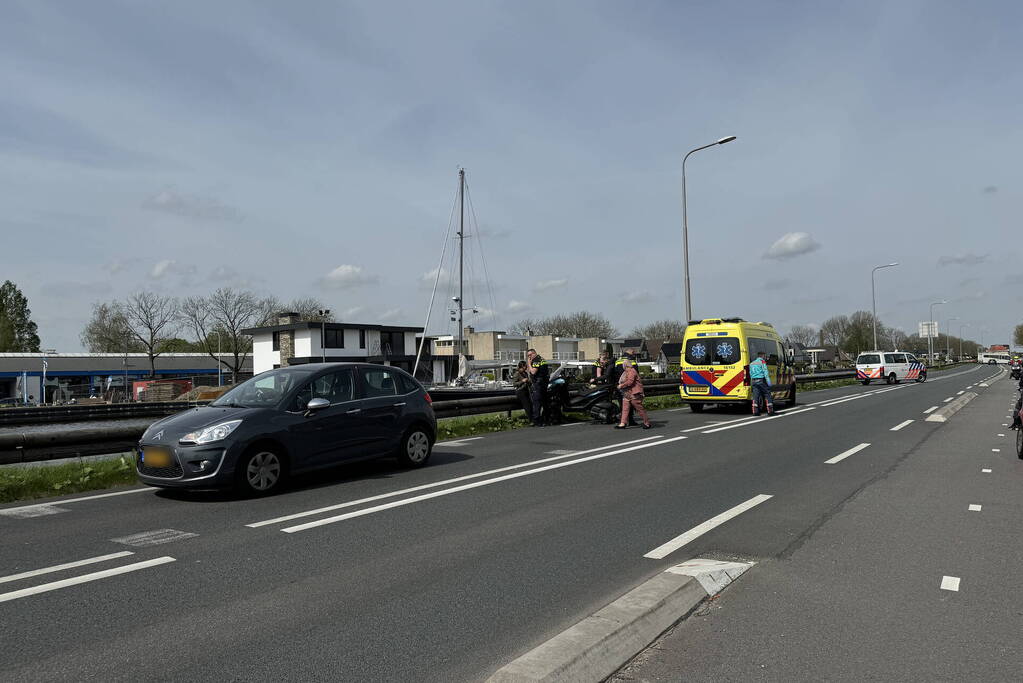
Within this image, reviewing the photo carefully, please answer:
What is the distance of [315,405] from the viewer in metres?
8.40

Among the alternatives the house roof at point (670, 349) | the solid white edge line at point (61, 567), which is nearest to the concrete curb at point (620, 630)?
the solid white edge line at point (61, 567)

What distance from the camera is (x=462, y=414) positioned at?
16.5m

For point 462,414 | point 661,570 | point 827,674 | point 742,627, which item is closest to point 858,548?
point 661,570

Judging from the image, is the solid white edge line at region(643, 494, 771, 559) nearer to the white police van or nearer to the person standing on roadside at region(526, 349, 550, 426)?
the person standing on roadside at region(526, 349, 550, 426)

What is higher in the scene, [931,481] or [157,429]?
[157,429]

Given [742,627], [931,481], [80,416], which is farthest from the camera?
[80,416]

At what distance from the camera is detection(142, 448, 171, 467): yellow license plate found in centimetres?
761

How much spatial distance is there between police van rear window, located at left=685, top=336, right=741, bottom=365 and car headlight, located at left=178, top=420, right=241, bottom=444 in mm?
14447

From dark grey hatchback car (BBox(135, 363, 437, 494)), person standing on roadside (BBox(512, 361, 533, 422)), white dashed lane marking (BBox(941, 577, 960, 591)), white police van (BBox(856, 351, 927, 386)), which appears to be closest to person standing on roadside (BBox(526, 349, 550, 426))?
person standing on roadside (BBox(512, 361, 533, 422))

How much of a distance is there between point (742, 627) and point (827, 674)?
648 mm

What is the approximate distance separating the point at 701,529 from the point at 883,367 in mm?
41349

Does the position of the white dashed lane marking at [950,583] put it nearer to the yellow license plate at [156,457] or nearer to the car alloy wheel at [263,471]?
the car alloy wheel at [263,471]

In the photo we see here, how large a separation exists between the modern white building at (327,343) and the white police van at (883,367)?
112 feet

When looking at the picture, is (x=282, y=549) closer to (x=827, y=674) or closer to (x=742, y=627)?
(x=742, y=627)
